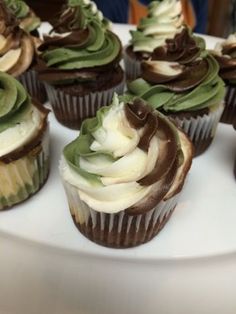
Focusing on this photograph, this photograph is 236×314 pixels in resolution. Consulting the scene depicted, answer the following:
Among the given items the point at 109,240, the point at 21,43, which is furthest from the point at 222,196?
the point at 21,43

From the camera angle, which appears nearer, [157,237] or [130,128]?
[130,128]

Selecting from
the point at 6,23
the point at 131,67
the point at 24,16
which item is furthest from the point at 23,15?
the point at 131,67

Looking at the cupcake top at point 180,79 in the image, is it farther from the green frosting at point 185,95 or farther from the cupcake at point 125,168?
the cupcake at point 125,168

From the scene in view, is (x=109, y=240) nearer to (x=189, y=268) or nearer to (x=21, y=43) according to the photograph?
(x=189, y=268)

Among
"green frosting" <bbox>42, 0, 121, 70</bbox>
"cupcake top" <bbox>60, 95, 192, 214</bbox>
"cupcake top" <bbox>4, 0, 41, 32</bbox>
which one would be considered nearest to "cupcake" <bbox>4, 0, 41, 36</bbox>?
"cupcake top" <bbox>4, 0, 41, 32</bbox>

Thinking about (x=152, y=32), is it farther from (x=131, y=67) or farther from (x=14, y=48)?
(x=14, y=48)

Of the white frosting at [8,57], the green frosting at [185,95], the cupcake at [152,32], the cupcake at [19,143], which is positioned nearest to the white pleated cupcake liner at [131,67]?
the cupcake at [152,32]

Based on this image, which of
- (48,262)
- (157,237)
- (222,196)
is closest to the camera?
(48,262)
